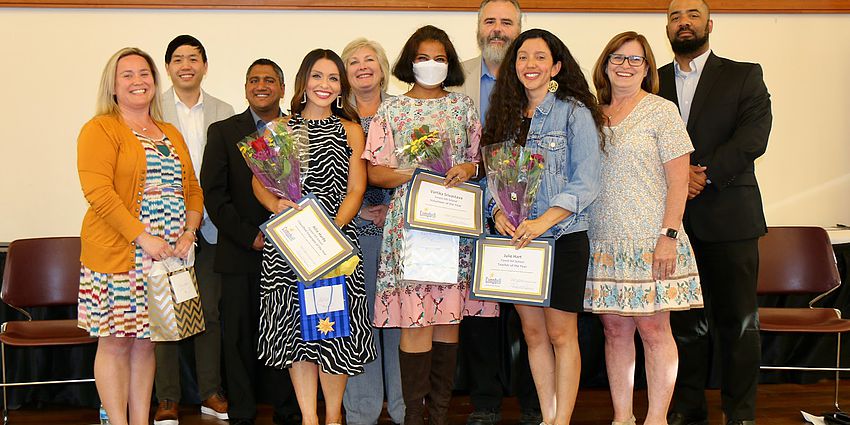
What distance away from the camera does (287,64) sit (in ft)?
17.0

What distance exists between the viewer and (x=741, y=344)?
11.7 ft

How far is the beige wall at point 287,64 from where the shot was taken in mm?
5000

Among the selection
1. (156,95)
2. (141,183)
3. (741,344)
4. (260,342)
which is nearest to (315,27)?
(156,95)

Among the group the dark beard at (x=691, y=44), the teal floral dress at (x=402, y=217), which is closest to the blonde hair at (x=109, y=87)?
the teal floral dress at (x=402, y=217)

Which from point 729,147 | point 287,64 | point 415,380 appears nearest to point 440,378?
point 415,380

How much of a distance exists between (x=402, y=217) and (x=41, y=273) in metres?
2.22

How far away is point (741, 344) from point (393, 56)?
2909 millimetres

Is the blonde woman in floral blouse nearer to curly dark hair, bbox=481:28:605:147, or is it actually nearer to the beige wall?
curly dark hair, bbox=481:28:605:147

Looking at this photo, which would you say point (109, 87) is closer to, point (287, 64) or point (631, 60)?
point (287, 64)

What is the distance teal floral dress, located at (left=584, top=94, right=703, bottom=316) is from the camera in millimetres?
3113

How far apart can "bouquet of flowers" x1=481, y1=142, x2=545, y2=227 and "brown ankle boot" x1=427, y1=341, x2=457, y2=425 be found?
677 millimetres

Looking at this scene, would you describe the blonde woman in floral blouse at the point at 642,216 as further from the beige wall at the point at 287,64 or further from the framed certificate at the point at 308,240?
the beige wall at the point at 287,64

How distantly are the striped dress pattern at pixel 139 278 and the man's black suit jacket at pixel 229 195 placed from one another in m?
0.45

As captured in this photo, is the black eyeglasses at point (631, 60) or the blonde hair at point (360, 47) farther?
the blonde hair at point (360, 47)
